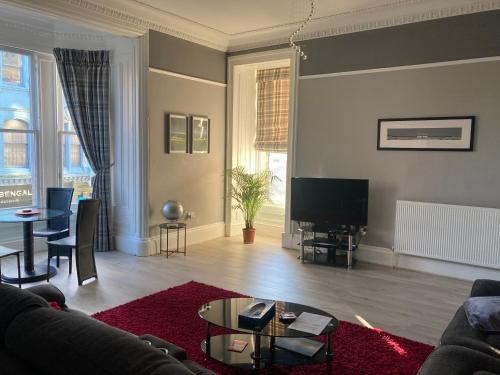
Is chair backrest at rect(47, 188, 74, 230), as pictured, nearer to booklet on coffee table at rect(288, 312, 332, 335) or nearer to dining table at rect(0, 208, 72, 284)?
dining table at rect(0, 208, 72, 284)

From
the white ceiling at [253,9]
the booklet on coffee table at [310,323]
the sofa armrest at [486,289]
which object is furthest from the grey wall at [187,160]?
the sofa armrest at [486,289]

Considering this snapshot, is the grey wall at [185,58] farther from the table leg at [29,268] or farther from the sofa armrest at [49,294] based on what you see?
the sofa armrest at [49,294]

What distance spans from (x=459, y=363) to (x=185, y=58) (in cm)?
499

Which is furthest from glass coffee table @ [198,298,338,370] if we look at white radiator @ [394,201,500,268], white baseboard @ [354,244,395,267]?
white baseboard @ [354,244,395,267]

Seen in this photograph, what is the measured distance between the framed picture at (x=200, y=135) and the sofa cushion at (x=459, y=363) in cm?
458

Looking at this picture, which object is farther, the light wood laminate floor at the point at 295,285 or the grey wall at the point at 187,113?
the grey wall at the point at 187,113

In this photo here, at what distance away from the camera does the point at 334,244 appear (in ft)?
16.7

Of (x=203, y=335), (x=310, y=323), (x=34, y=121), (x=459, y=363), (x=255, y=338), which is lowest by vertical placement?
(x=203, y=335)

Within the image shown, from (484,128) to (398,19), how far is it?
1573 millimetres

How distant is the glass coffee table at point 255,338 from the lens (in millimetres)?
2420

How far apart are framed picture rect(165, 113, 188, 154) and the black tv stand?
1960 millimetres

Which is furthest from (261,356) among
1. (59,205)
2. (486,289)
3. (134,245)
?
(59,205)

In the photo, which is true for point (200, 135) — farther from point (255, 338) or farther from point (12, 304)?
point (12, 304)

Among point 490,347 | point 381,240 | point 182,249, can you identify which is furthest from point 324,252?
point 490,347
